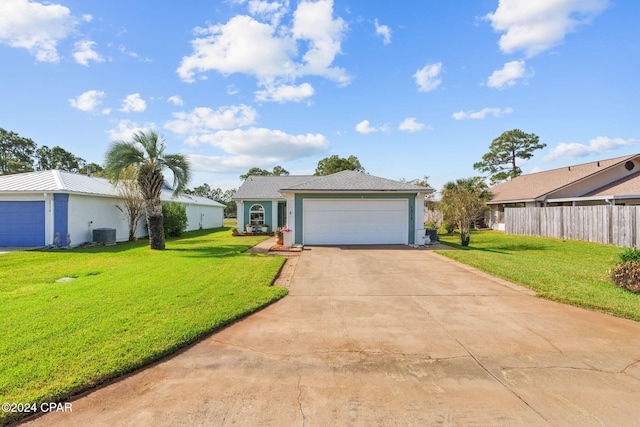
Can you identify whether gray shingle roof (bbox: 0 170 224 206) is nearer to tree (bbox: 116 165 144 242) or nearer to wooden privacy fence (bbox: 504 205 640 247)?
tree (bbox: 116 165 144 242)

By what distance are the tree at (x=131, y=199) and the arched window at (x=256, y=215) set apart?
6.68 metres

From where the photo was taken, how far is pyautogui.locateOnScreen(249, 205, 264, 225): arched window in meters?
21.0

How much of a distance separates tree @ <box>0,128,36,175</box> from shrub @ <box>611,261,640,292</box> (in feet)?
192

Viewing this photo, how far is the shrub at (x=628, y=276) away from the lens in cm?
647

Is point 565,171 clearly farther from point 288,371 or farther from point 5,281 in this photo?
point 5,281

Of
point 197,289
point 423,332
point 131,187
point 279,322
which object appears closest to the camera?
point 423,332

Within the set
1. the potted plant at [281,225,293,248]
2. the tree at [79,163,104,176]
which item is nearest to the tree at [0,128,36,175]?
the tree at [79,163,104,176]

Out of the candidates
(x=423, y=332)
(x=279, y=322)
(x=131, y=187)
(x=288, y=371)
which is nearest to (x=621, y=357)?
Answer: (x=423, y=332)

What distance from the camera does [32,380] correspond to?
3006mm

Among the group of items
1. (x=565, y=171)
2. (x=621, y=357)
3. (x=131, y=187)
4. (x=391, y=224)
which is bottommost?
(x=621, y=357)

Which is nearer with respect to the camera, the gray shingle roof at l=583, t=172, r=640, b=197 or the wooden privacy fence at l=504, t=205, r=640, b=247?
the wooden privacy fence at l=504, t=205, r=640, b=247

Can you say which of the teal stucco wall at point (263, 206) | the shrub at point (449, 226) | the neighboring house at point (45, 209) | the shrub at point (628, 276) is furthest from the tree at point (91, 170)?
the shrub at point (449, 226)

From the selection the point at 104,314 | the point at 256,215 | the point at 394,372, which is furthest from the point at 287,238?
the point at 394,372

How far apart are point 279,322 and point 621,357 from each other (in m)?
4.58
